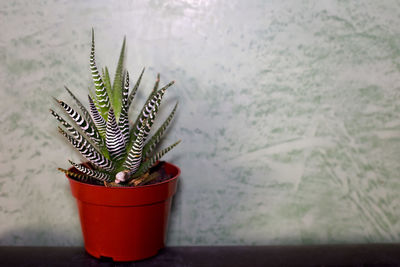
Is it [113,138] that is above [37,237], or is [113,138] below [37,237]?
above

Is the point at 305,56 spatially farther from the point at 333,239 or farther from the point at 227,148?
the point at 333,239

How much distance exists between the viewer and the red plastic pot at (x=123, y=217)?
0.76 meters

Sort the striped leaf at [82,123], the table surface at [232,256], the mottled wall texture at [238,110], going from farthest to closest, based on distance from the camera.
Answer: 1. the mottled wall texture at [238,110]
2. the table surface at [232,256]
3. the striped leaf at [82,123]

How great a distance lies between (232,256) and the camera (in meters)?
0.90

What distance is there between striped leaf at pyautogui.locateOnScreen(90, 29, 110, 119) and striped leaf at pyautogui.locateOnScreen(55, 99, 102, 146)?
0.19ft

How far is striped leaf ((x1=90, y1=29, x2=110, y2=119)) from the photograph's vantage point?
74 cm

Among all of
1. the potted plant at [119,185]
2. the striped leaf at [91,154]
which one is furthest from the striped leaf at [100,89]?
the striped leaf at [91,154]

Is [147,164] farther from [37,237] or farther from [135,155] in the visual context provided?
[37,237]

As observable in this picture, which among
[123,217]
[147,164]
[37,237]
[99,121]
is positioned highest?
[99,121]

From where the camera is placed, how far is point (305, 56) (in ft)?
3.23

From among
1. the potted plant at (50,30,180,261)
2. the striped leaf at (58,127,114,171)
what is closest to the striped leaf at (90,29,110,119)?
the potted plant at (50,30,180,261)

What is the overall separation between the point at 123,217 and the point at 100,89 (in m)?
0.30

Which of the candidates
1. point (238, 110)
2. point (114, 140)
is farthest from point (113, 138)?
point (238, 110)

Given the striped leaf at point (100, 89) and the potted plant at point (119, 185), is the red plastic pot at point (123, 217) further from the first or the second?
the striped leaf at point (100, 89)
